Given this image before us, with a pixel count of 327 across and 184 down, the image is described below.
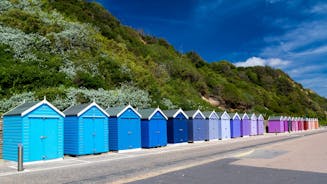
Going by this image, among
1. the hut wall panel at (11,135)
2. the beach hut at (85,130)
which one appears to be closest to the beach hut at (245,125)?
the beach hut at (85,130)

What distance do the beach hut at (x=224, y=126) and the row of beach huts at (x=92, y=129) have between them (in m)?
0.68

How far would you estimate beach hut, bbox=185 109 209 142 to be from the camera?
27.8m

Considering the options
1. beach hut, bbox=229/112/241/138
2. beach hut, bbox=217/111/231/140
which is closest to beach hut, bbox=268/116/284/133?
beach hut, bbox=229/112/241/138

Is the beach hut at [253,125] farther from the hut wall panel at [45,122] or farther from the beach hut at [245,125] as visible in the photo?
the hut wall panel at [45,122]

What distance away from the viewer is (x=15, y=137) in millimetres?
14883

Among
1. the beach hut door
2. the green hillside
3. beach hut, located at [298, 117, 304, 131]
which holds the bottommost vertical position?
beach hut, located at [298, 117, 304, 131]

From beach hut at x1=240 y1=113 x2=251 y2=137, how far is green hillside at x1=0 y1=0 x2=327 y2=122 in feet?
18.8

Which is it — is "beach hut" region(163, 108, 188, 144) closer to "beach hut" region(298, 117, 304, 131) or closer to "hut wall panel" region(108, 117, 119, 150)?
"hut wall panel" region(108, 117, 119, 150)

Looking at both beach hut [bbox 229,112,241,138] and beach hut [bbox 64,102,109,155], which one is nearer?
beach hut [bbox 64,102,109,155]

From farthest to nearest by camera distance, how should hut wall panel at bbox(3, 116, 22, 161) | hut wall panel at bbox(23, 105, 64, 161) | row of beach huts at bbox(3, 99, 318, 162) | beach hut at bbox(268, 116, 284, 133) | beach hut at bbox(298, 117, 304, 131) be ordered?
beach hut at bbox(298, 117, 304, 131)
beach hut at bbox(268, 116, 284, 133)
row of beach huts at bbox(3, 99, 318, 162)
hut wall panel at bbox(3, 116, 22, 161)
hut wall panel at bbox(23, 105, 64, 161)

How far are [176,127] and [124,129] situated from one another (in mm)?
6401

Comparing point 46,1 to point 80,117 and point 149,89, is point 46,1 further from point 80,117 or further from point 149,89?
point 80,117

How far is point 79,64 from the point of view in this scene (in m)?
31.9

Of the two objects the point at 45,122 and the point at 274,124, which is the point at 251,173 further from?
the point at 274,124
